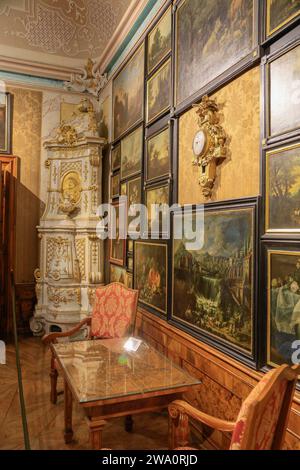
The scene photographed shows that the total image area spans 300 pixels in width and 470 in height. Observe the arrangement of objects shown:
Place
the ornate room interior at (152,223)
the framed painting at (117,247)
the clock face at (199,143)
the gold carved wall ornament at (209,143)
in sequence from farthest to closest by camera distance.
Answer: the framed painting at (117,247)
the clock face at (199,143)
the gold carved wall ornament at (209,143)
the ornate room interior at (152,223)

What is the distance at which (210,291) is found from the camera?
2.92 meters

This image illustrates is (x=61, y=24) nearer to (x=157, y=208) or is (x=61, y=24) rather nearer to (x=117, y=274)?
(x=157, y=208)

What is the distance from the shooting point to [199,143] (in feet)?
9.82

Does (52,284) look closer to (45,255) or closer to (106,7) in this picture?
(45,255)

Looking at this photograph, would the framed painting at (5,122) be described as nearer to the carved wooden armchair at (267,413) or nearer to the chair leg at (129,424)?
the chair leg at (129,424)

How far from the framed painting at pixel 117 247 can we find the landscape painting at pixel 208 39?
2.27 metres

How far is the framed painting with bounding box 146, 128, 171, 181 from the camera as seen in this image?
12.5ft

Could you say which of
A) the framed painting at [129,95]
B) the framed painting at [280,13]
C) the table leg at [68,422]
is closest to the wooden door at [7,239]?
the framed painting at [129,95]

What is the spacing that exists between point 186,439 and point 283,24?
2550 millimetres

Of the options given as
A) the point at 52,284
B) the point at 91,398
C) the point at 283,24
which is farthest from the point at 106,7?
the point at 91,398

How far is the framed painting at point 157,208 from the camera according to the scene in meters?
3.77

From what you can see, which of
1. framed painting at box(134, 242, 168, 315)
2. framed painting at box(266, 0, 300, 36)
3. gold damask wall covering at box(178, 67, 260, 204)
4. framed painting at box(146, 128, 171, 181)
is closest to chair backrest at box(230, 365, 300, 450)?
gold damask wall covering at box(178, 67, 260, 204)

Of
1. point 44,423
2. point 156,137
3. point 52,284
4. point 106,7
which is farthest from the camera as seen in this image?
point 52,284

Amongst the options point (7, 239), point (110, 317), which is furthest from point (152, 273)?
point (7, 239)
